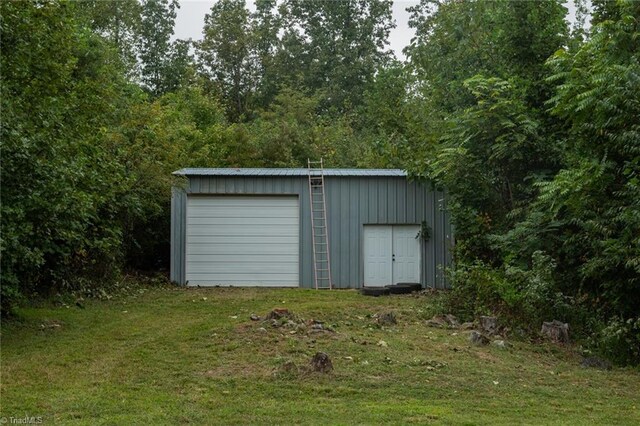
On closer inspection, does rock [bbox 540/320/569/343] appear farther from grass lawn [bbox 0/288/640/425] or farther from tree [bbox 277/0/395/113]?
tree [bbox 277/0/395/113]

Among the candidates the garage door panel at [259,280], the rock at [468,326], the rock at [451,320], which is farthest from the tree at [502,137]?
the garage door panel at [259,280]

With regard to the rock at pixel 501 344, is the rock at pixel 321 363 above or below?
above

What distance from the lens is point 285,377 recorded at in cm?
689

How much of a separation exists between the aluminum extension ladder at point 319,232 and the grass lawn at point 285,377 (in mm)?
6451

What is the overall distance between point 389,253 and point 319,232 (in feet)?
5.74

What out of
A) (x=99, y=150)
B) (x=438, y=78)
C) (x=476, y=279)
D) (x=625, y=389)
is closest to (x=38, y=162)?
(x=99, y=150)

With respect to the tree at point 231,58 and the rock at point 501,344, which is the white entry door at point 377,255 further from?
the tree at point 231,58

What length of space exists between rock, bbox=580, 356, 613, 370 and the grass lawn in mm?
122

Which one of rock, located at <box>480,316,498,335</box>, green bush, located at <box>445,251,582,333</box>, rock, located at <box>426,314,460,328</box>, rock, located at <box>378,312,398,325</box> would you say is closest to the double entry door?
green bush, located at <box>445,251,582,333</box>

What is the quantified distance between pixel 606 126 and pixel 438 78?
34.3ft

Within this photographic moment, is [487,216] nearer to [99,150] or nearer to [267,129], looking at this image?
[99,150]

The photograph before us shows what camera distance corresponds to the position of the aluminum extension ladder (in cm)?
1714

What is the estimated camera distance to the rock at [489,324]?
9609 mm

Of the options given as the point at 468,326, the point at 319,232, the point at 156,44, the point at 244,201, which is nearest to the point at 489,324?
the point at 468,326
